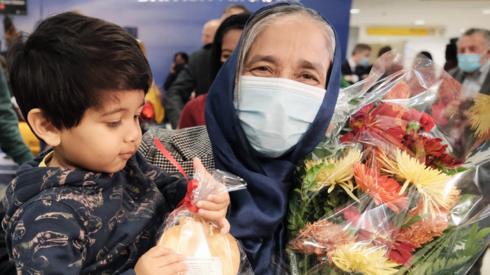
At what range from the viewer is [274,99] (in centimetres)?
124

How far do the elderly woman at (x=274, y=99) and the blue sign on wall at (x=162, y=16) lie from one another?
4.36m

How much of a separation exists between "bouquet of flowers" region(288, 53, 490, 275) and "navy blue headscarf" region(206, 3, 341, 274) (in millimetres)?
64

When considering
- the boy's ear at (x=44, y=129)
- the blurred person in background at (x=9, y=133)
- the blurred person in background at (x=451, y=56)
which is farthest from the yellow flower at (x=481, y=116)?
the blurred person in background at (x=451, y=56)

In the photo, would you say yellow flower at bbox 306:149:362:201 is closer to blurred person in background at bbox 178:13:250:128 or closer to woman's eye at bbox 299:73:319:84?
woman's eye at bbox 299:73:319:84

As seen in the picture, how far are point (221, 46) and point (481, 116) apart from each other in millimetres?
1607

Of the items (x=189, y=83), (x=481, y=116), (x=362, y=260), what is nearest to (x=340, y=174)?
(x=362, y=260)

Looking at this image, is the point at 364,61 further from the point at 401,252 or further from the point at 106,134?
the point at 106,134

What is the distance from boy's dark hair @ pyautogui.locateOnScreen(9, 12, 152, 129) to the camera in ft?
2.82

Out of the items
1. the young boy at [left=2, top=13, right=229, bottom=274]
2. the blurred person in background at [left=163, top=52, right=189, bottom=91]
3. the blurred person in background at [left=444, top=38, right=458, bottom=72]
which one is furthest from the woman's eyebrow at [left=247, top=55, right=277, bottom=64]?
the blurred person in background at [left=444, top=38, right=458, bottom=72]

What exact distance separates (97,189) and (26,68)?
293 millimetres

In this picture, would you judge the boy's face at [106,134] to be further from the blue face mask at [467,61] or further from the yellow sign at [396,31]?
the yellow sign at [396,31]

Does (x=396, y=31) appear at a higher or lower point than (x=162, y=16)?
lower

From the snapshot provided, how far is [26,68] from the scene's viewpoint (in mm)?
→ 886

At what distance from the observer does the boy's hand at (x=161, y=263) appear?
0.82 m
